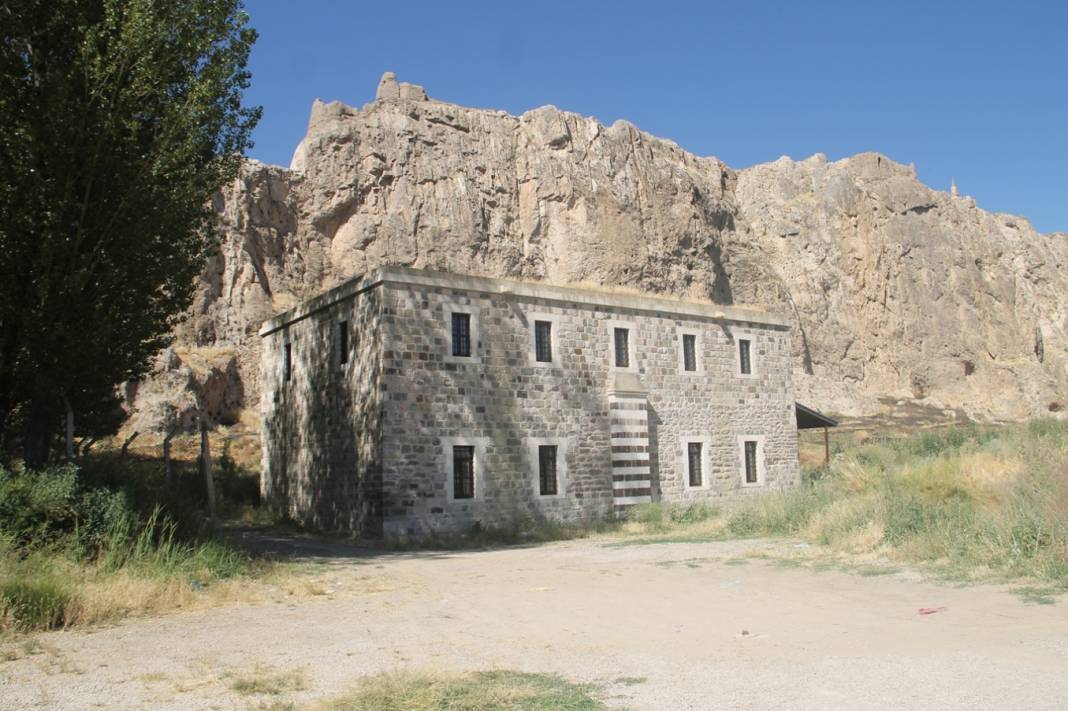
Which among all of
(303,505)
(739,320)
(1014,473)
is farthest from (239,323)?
(1014,473)

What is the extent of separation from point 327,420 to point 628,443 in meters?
7.06

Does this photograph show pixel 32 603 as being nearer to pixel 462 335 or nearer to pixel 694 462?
pixel 462 335

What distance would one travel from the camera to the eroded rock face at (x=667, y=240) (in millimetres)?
47844

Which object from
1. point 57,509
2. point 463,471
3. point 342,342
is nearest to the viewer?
point 57,509

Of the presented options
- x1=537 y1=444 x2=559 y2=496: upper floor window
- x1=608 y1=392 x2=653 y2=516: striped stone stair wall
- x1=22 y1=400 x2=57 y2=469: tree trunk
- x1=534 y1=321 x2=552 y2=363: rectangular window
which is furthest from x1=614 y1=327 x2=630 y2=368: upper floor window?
x1=22 y1=400 x2=57 y2=469: tree trunk

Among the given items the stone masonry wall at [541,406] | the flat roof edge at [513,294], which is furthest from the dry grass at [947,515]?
the flat roof edge at [513,294]

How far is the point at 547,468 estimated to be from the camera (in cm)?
1998

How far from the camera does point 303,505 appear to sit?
2091 cm

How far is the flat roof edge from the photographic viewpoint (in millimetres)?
18500

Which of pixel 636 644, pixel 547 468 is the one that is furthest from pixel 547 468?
pixel 636 644

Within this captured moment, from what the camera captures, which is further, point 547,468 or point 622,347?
point 622,347

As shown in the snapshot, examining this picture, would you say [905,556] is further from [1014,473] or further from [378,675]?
[378,675]

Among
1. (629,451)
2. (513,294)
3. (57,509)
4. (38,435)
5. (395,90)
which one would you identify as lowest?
(57,509)

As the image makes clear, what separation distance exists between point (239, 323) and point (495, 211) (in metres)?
19.2
